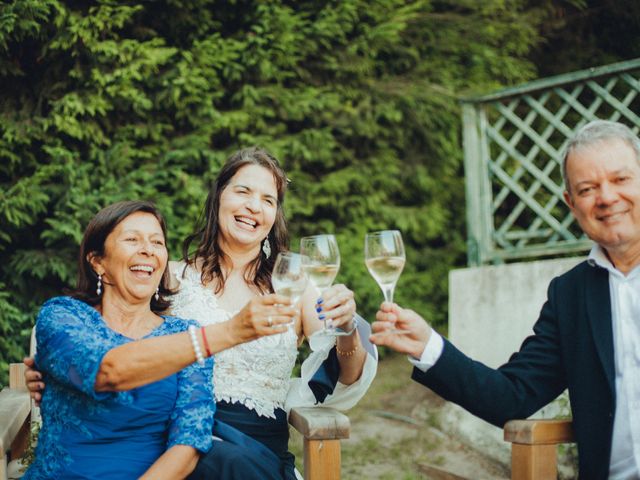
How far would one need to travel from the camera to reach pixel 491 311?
5203 mm

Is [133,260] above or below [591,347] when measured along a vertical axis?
above

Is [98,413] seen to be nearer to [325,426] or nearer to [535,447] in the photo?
[325,426]

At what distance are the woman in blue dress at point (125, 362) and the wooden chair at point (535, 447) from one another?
33.5 inches

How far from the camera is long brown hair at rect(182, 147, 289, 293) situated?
295 cm

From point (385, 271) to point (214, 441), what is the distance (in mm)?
889

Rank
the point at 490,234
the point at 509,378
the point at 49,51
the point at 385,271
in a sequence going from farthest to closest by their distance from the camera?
the point at 490,234 < the point at 49,51 < the point at 509,378 < the point at 385,271

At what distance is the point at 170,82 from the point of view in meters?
4.89

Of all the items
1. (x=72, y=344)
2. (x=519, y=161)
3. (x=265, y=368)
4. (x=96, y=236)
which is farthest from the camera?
(x=519, y=161)

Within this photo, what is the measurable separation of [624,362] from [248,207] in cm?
152

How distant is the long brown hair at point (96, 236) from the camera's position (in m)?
2.51

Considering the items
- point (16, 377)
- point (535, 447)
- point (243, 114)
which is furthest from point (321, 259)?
point (243, 114)

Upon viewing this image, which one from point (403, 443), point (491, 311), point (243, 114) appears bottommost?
point (403, 443)

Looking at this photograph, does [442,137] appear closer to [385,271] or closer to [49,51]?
[49,51]

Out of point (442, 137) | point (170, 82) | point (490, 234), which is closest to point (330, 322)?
point (170, 82)
